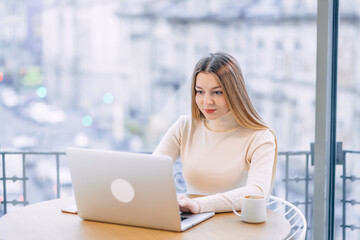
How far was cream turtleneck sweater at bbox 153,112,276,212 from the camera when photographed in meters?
2.04

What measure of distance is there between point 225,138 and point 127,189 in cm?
74

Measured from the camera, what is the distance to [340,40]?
262cm

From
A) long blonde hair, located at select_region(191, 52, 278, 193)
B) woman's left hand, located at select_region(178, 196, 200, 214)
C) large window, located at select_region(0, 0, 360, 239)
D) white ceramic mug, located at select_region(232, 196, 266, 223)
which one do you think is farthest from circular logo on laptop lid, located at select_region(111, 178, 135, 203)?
large window, located at select_region(0, 0, 360, 239)

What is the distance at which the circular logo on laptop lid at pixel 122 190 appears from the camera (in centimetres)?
154

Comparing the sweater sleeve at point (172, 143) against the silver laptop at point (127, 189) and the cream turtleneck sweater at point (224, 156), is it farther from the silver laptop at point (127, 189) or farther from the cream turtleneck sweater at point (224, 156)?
the silver laptop at point (127, 189)

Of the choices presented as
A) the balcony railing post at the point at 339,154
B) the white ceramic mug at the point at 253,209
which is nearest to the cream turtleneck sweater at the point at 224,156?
the white ceramic mug at the point at 253,209

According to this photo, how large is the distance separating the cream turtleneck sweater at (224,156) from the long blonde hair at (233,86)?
52mm

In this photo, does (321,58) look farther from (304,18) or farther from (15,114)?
(15,114)

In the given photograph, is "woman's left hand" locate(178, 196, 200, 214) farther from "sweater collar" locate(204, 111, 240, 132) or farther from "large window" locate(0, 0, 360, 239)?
"large window" locate(0, 0, 360, 239)

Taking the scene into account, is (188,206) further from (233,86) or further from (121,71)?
(121,71)

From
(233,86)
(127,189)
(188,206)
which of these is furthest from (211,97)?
(127,189)

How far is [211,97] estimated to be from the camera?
6.84ft

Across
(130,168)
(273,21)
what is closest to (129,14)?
(273,21)

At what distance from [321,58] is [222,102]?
0.82 m
